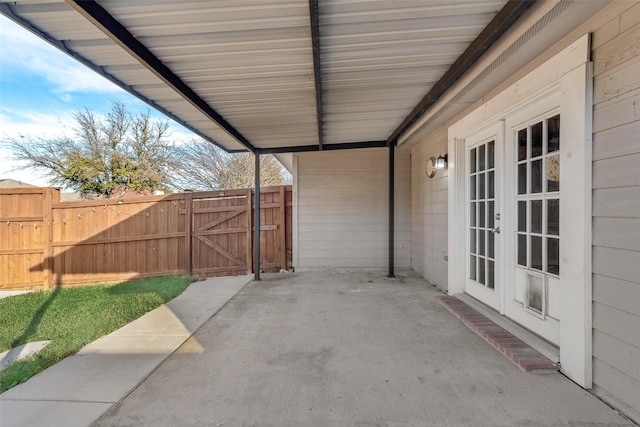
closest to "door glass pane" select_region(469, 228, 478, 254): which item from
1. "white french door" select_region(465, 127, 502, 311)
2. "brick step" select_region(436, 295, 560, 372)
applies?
"white french door" select_region(465, 127, 502, 311)

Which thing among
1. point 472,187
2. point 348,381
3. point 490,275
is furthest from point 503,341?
point 472,187

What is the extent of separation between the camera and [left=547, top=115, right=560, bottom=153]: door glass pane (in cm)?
238

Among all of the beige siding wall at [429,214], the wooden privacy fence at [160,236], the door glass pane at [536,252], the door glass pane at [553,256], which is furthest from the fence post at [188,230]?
the door glass pane at [553,256]

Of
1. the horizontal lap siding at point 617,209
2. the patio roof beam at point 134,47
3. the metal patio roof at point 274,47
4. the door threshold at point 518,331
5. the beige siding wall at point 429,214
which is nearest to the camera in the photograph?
the horizontal lap siding at point 617,209

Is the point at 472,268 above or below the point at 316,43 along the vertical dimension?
below

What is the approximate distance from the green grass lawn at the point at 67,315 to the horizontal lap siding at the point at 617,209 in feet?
12.6

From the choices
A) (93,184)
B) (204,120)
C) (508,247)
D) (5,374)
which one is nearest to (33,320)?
(5,374)

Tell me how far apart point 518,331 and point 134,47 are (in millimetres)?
3788

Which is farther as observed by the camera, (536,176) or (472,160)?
(472,160)

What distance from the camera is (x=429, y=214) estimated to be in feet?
16.6

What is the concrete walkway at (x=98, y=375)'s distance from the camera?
1815 mm

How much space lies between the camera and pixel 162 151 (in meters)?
13.7

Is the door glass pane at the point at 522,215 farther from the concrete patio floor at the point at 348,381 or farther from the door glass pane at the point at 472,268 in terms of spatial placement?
Result: the concrete patio floor at the point at 348,381

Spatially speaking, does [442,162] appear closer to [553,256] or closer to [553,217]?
[553,217]
